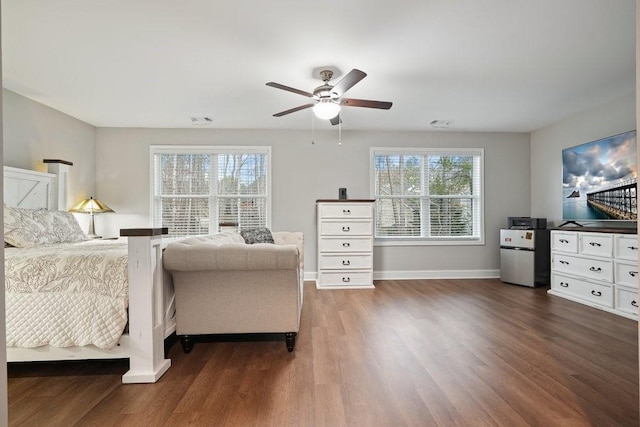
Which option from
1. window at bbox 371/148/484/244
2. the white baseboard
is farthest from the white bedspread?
window at bbox 371/148/484/244

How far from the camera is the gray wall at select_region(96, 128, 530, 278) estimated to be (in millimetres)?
4793

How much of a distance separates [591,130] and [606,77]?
112cm

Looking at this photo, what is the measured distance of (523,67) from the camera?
2955 mm

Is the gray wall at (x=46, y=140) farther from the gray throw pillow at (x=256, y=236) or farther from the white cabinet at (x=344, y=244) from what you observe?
the white cabinet at (x=344, y=244)

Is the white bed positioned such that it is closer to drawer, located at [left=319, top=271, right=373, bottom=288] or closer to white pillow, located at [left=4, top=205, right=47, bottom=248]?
white pillow, located at [left=4, top=205, right=47, bottom=248]

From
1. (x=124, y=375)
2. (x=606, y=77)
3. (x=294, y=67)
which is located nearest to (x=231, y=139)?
(x=294, y=67)

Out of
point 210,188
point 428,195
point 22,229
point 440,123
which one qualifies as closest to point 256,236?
point 210,188

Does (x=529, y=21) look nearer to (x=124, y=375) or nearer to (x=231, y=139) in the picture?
(x=124, y=375)

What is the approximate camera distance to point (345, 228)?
4363 millimetres

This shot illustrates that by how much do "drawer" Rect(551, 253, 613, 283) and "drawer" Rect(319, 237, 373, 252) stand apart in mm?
2333

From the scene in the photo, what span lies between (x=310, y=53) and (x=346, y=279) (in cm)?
284

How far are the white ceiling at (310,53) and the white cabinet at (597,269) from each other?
163cm

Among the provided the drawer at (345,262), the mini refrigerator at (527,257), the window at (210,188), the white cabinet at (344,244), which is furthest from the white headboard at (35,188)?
the mini refrigerator at (527,257)

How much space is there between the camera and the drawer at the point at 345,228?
436cm
